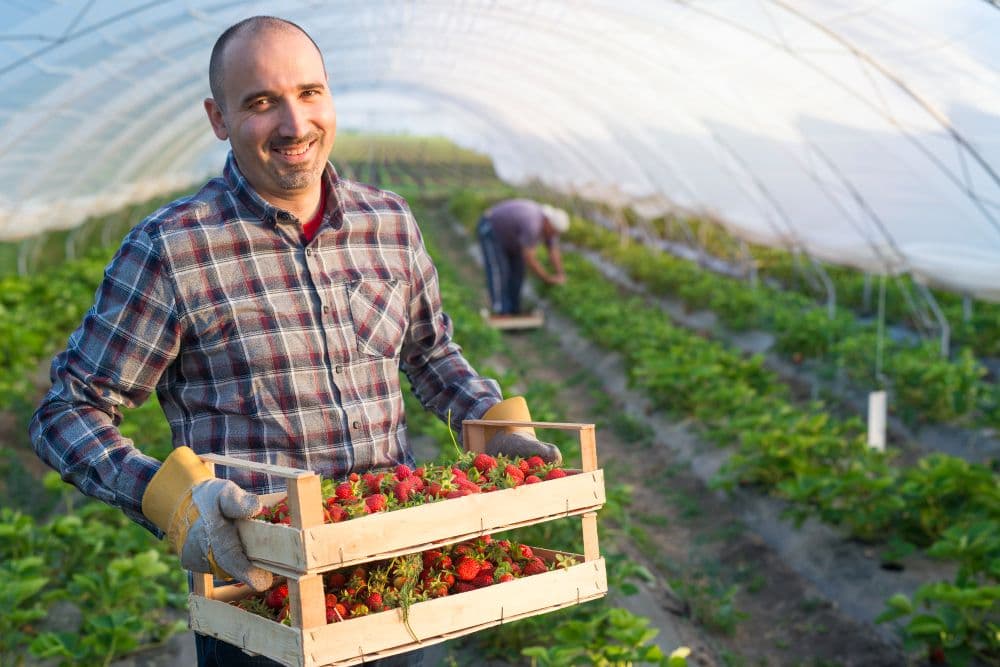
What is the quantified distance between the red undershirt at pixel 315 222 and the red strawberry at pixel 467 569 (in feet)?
2.17

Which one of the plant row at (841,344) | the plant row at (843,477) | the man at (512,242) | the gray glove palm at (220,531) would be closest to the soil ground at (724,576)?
the plant row at (843,477)

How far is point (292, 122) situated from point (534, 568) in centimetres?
90

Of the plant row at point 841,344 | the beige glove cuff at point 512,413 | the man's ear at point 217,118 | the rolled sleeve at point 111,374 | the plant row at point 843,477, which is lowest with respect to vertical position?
the plant row at point 843,477

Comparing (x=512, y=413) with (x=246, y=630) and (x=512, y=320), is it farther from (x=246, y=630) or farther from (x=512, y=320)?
(x=512, y=320)

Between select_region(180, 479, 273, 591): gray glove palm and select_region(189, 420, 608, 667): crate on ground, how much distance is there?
27 mm

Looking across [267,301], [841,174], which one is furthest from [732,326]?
[267,301]

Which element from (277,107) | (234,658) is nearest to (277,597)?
(234,658)

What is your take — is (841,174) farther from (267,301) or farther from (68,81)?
(267,301)

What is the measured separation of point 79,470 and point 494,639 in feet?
10.1

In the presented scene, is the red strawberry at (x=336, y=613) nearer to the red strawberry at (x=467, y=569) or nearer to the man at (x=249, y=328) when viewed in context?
the man at (x=249, y=328)

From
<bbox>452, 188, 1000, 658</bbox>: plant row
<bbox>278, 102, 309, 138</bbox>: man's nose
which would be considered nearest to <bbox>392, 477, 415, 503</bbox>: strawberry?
<bbox>278, 102, 309, 138</bbox>: man's nose

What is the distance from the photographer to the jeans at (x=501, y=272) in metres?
12.4

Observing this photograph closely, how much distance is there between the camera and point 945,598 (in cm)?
421

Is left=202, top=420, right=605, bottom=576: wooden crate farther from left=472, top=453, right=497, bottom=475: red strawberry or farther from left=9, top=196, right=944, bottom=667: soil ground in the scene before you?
left=9, top=196, right=944, bottom=667: soil ground
